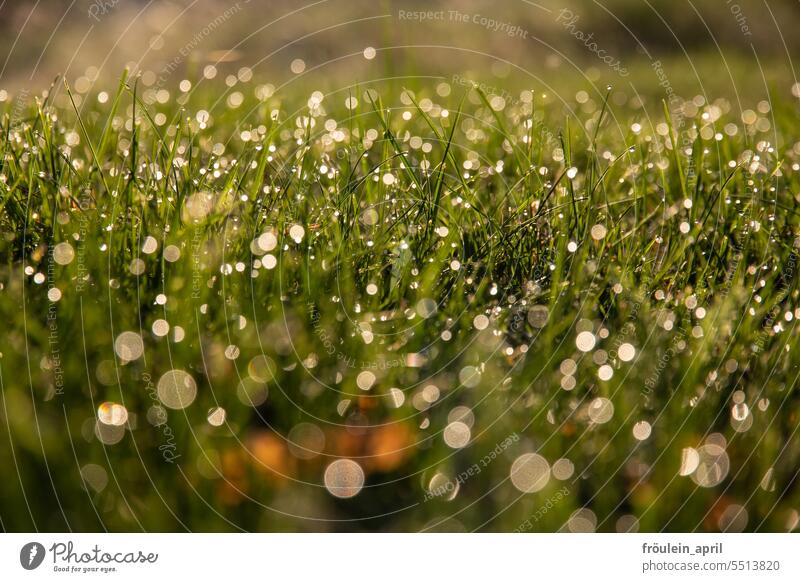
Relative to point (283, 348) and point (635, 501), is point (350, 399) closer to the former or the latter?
point (283, 348)

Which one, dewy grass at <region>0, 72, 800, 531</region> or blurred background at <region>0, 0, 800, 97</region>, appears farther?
blurred background at <region>0, 0, 800, 97</region>

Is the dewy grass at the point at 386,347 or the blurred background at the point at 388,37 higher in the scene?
the blurred background at the point at 388,37

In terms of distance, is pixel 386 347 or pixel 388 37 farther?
pixel 388 37

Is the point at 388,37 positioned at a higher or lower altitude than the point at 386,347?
higher

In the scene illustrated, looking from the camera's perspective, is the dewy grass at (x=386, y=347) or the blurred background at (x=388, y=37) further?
the blurred background at (x=388, y=37)

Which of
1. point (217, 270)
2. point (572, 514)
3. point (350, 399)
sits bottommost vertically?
point (572, 514)
